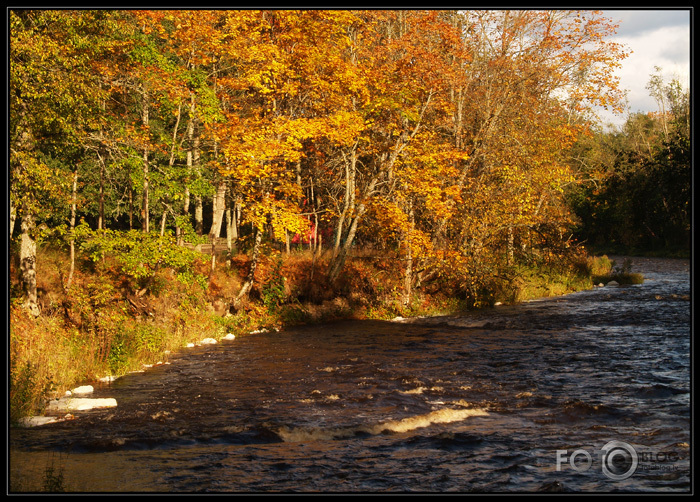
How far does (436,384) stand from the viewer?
572 inches

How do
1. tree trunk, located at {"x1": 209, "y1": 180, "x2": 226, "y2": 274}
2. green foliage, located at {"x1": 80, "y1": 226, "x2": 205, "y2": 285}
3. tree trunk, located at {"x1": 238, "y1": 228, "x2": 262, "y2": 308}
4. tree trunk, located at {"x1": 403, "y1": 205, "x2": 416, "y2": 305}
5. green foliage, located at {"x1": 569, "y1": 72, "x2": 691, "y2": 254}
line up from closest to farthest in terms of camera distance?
green foliage, located at {"x1": 80, "y1": 226, "x2": 205, "y2": 285} → tree trunk, located at {"x1": 238, "y1": 228, "x2": 262, "y2": 308} → tree trunk, located at {"x1": 209, "y1": 180, "x2": 226, "y2": 274} → tree trunk, located at {"x1": 403, "y1": 205, "x2": 416, "y2": 305} → green foliage, located at {"x1": 569, "y1": 72, "x2": 691, "y2": 254}

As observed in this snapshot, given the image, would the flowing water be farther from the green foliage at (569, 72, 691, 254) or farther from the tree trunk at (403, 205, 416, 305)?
the green foliage at (569, 72, 691, 254)

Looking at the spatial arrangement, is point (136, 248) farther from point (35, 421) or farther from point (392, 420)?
point (392, 420)

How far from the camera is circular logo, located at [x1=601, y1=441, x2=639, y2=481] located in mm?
9023

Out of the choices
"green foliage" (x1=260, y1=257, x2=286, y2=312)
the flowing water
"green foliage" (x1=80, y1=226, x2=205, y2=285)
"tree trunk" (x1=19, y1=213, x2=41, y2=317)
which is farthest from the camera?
"green foliage" (x1=260, y1=257, x2=286, y2=312)

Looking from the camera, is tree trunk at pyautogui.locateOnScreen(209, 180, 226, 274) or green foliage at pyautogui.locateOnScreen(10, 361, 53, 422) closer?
green foliage at pyautogui.locateOnScreen(10, 361, 53, 422)

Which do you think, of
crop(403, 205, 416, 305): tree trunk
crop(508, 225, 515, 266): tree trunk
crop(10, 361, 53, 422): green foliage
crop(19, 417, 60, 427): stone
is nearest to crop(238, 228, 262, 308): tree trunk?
crop(403, 205, 416, 305): tree trunk

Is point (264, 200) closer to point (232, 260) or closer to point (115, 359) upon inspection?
point (232, 260)

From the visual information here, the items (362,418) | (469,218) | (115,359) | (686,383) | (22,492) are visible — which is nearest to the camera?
(22,492)

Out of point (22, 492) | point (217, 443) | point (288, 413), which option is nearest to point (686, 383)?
point (288, 413)

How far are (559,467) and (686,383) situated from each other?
6.54 metres

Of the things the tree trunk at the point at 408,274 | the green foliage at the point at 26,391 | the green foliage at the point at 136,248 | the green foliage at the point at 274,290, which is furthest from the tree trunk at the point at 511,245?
the green foliage at the point at 26,391
